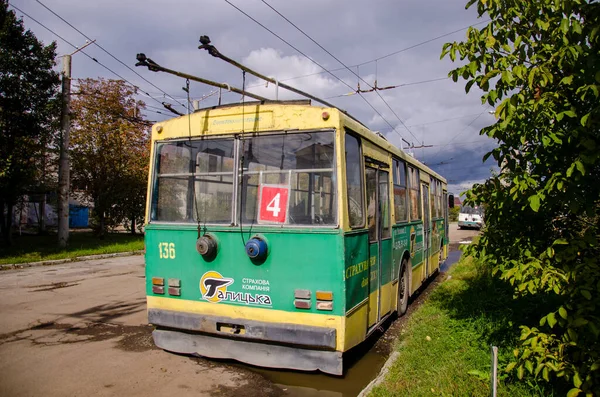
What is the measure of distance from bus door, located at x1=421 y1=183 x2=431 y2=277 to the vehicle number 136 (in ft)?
21.3

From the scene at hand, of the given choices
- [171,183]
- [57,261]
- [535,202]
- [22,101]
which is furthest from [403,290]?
[22,101]

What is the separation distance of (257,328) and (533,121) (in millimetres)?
3447

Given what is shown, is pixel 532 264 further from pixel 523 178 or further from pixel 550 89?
pixel 550 89

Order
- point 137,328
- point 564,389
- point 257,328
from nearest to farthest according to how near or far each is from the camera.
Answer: point 564,389 → point 257,328 → point 137,328

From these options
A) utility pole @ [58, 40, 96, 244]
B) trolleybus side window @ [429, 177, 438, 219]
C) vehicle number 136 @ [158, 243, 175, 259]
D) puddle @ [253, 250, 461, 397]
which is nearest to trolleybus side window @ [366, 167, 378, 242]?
puddle @ [253, 250, 461, 397]

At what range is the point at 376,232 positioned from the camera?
6.12 meters

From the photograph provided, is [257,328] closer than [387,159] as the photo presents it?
Yes

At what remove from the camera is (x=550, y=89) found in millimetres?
3578

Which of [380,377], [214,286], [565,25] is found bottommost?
[380,377]

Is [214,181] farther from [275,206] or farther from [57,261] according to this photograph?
[57,261]

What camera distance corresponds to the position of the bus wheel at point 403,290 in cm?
786

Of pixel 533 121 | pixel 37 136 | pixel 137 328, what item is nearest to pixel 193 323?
pixel 137 328

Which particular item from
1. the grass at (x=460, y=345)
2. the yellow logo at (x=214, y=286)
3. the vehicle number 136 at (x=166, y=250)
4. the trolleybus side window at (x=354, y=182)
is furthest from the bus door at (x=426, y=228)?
the vehicle number 136 at (x=166, y=250)

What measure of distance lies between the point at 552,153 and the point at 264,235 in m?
2.98
